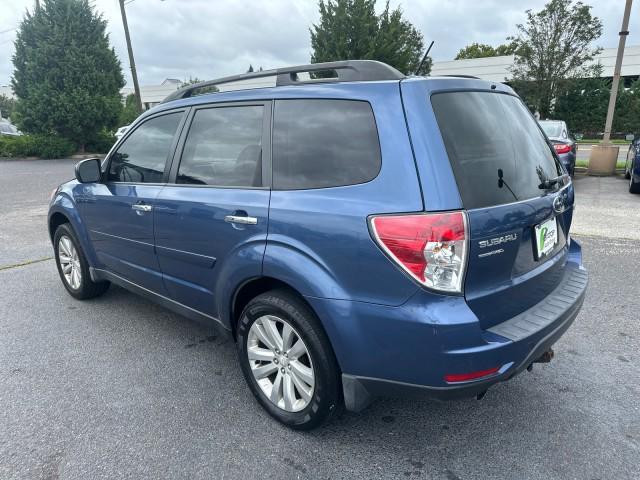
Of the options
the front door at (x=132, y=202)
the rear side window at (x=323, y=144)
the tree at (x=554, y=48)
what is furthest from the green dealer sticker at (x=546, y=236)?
the tree at (x=554, y=48)

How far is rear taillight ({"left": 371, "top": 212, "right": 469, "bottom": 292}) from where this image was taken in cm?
192

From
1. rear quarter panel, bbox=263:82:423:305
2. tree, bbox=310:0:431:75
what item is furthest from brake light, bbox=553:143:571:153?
tree, bbox=310:0:431:75

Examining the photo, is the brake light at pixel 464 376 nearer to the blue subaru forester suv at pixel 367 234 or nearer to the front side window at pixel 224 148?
the blue subaru forester suv at pixel 367 234

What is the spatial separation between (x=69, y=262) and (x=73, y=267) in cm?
13

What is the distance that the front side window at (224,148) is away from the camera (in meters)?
2.67

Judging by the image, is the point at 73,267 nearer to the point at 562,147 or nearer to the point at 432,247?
the point at 432,247

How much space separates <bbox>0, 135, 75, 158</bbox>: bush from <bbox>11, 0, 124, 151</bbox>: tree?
0.72 m

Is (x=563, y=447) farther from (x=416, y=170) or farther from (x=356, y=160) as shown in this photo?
(x=356, y=160)

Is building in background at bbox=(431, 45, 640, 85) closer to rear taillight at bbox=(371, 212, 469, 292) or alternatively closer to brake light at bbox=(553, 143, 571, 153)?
brake light at bbox=(553, 143, 571, 153)

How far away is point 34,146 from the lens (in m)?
22.3

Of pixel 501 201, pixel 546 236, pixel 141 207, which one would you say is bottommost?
pixel 546 236

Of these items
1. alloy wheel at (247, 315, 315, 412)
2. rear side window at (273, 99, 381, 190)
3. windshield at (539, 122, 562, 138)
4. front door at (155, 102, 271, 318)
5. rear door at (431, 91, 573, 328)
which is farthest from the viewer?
windshield at (539, 122, 562, 138)

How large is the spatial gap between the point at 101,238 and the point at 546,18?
22.4 metres

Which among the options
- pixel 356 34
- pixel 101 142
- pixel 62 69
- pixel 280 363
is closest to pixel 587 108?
pixel 356 34
